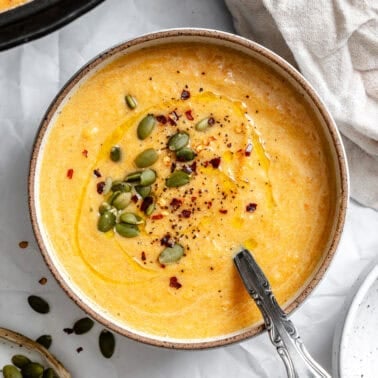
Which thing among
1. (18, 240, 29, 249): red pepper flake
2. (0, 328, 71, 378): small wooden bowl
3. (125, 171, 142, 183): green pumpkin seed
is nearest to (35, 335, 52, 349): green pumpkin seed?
(0, 328, 71, 378): small wooden bowl

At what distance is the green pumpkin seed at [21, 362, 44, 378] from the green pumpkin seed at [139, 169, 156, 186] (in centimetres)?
51

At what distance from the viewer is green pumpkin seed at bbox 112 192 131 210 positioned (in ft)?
4.67

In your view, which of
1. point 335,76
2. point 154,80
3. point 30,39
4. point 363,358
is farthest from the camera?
point 363,358

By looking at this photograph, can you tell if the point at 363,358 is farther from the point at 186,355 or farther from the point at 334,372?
the point at 186,355

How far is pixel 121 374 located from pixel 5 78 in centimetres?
65

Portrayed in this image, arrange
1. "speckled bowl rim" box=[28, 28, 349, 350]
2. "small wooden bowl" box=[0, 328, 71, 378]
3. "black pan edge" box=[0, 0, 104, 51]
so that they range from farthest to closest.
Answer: "small wooden bowl" box=[0, 328, 71, 378] < "speckled bowl rim" box=[28, 28, 349, 350] < "black pan edge" box=[0, 0, 104, 51]

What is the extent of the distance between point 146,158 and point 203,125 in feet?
0.38

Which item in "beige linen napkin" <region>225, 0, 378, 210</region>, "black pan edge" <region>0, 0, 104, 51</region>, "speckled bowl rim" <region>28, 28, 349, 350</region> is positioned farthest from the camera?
"beige linen napkin" <region>225, 0, 378, 210</region>

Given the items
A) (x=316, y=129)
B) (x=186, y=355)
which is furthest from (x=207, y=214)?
(x=186, y=355)

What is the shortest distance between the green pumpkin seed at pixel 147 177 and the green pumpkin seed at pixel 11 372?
528 mm

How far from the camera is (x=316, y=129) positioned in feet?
4.87

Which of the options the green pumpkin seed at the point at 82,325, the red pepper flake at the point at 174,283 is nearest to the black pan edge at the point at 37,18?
the red pepper flake at the point at 174,283

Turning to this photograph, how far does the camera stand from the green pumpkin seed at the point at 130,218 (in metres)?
1.43

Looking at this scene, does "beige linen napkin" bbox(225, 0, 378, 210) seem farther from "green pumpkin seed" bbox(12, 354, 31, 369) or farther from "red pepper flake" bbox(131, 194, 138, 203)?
"green pumpkin seed" bbox(12, 354, 31, 369)
